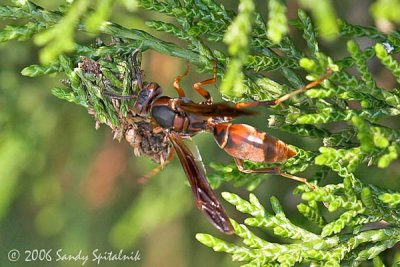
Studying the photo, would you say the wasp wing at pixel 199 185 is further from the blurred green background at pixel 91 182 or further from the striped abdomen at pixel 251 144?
the blurred green background at pixel 91 182

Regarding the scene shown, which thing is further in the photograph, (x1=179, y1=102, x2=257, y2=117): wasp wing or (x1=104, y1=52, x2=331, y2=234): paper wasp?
(x1=104, y1=52, x2=331, y2=234): paper wasp

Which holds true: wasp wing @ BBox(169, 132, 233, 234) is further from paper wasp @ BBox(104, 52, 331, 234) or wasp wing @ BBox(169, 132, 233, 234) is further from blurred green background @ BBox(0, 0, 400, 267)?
blurred green background @ BBox(0, 0, 400, 267)

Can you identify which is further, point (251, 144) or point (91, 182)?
point (91, 182)

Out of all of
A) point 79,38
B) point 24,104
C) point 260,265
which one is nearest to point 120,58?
point 260,265

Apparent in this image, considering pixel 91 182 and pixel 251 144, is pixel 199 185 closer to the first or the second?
pixel 251 144

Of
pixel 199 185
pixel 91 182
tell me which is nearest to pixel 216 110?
pixel 199 185
